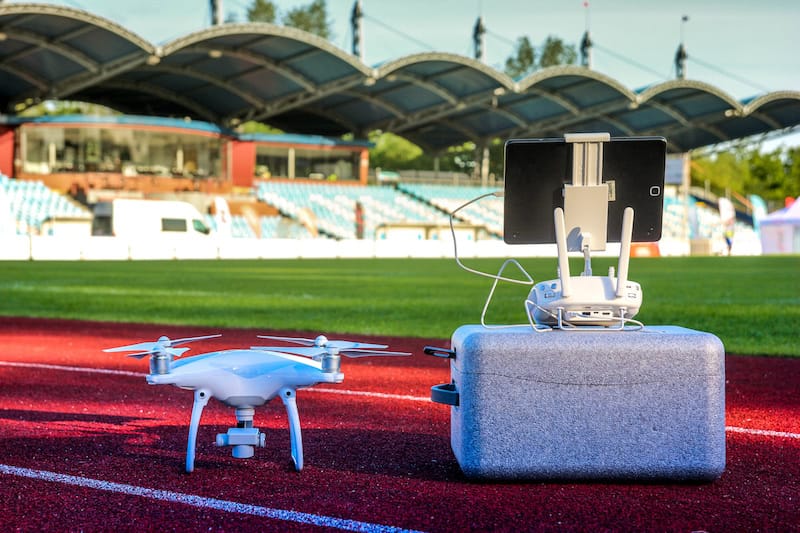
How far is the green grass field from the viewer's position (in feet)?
48.4

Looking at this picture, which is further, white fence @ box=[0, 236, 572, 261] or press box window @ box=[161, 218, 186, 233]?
press box window @ box=[161, 218, 186, 233]

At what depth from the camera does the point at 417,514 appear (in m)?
4.15

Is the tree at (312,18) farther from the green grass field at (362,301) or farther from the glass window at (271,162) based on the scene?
the green grass field at (362,301)

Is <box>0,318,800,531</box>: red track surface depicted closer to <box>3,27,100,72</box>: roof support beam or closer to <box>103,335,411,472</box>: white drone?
<box>103,335,411,472</box>: white drone

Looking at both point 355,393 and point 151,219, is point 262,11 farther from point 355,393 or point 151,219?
point 355,393

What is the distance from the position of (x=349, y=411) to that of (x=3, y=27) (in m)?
42.2

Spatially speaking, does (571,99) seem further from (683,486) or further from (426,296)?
(683,486)

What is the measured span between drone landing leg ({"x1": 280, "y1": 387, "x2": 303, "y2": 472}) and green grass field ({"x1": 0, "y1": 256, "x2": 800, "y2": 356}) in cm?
802

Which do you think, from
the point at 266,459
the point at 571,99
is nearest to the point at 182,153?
the point at 571,99

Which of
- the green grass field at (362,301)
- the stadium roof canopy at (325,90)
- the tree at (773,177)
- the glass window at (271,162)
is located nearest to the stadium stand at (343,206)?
the glass window at (271,162)

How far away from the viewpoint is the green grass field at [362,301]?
48.4 ft

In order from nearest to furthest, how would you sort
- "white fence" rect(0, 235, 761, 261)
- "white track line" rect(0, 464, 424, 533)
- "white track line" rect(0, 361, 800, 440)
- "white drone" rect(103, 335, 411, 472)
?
"white track line" rect(0, 464, 424, 533) < "white drone" rect(103, 335, 411, 472) < "white track line" rect(0, 361, 800, 440) < "white fence" rect(0, 235, 761, 261)

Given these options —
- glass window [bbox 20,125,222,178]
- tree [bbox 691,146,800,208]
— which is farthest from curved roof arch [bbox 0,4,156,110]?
tree [bbox 691,146,800,208]

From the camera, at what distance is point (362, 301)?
19438 mm
